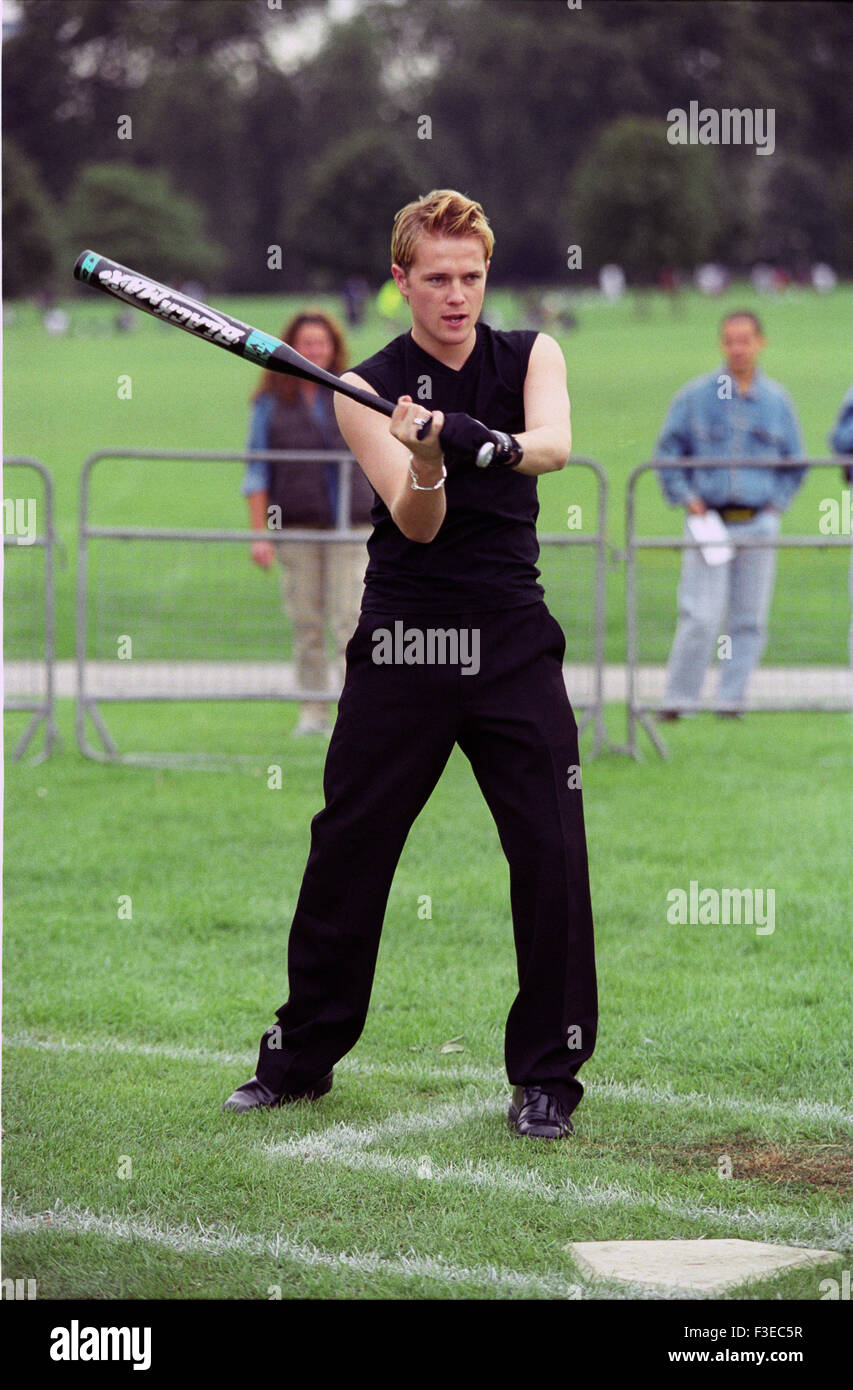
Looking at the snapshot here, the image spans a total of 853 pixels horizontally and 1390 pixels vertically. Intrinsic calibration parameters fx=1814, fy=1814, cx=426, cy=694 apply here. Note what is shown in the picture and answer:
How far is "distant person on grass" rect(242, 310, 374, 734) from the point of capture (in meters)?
10.0

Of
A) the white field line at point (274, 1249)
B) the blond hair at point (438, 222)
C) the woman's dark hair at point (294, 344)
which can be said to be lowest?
the white field line at point (274, 1249)

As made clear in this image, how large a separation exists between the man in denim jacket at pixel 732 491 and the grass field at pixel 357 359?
0.59 metres

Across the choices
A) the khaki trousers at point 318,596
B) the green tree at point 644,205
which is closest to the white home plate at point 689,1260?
the khaki trousers at point 318,596

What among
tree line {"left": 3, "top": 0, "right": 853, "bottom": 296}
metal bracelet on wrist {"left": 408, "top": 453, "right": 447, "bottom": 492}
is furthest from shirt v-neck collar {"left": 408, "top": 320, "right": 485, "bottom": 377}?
tree line {"left": 3, "top": 0, "right": 853, "bottom": 296}

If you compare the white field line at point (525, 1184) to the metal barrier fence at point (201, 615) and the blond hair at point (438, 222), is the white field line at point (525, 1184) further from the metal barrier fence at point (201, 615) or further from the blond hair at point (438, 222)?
the metal barrier fence at point (201, 615)

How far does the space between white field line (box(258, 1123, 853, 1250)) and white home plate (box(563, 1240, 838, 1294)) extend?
0.11 m

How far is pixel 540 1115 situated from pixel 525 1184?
35cm

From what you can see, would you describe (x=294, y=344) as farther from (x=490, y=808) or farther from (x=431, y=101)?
(x=431, y=101)

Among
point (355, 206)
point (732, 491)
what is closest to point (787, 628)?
point (732, 491)

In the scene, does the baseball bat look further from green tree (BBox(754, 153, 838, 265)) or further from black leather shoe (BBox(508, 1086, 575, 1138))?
green tree (BBox(754, 153, 838, 265))

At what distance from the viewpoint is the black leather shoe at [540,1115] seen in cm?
448

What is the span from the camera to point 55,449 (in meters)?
32.6
